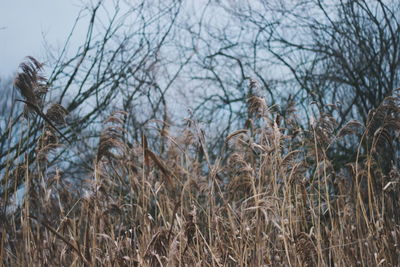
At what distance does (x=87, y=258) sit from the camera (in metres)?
2.96

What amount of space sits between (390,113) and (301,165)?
1.87 feet

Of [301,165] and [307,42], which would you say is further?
[307,42]

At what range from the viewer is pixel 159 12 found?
10312mm

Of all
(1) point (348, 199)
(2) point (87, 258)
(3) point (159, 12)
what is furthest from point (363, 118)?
(2) point (87, 258)

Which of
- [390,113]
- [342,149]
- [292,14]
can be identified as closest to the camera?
[390,113]

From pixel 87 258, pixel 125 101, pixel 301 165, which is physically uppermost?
pixel 125 101

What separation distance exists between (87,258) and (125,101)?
7.06m

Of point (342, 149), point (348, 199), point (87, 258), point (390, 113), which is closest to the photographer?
point (87, 258)

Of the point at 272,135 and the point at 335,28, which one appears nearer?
the point at 272,135

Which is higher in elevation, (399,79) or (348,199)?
(399,79)

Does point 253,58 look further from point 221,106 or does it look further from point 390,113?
point 390,113

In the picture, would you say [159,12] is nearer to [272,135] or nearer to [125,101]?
[125,101]

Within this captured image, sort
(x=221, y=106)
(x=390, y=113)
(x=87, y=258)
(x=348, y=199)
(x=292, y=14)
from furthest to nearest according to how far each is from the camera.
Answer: (x=221, y=106)
(x=292, y=14)
(x=348, y=199)
(x=390, y=113)
(x=87, y=258)

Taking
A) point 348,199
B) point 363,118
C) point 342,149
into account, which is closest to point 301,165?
point 348,199
